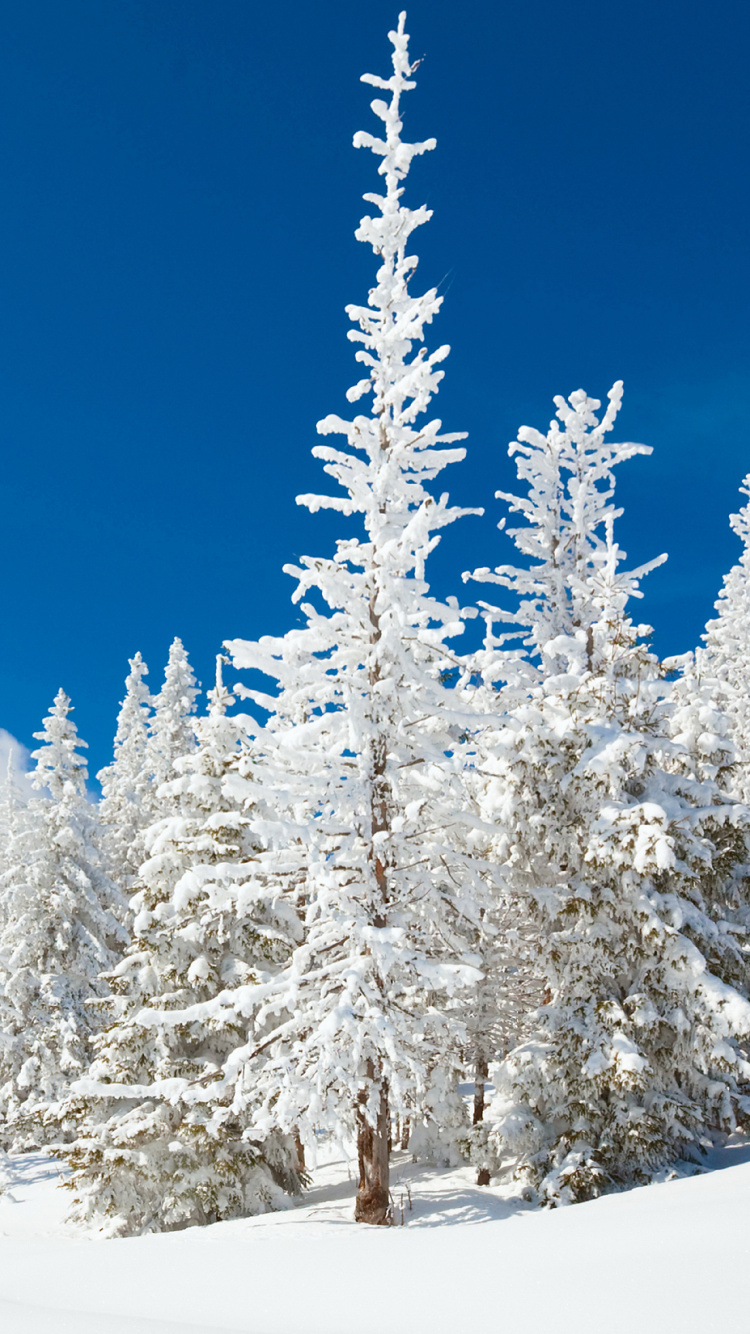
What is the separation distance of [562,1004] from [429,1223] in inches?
163

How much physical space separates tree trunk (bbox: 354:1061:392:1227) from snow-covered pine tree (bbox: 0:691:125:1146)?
14.7m

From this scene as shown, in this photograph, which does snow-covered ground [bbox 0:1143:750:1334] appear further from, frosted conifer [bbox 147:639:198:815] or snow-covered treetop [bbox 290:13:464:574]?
frosted conifer [bbox 147:639:198:815]

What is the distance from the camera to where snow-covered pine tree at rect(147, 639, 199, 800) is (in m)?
41.6

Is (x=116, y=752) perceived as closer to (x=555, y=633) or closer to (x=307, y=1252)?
(x=555, y=633)

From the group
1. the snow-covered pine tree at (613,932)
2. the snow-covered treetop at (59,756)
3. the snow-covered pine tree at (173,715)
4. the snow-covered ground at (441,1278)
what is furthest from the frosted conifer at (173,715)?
the snow-covered ground at (441,1278)

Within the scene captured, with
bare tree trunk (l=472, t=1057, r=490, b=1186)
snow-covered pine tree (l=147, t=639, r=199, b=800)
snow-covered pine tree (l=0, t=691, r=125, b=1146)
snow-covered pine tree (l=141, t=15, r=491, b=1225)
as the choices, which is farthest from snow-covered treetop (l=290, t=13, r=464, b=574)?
snow-covered pine tree (l=147, t=639, r=199, b=800)

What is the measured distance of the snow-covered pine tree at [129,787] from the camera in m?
36.4

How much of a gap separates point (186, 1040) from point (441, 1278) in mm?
12239

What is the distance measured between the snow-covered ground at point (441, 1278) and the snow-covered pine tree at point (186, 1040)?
6979 mm

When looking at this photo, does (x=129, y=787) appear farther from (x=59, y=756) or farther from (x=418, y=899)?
(x=418, y=899)

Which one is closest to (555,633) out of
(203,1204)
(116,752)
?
A: (203,1204)

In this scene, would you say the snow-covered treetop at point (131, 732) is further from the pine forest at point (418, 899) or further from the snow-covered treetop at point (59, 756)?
the pine forest at point (418, 899)

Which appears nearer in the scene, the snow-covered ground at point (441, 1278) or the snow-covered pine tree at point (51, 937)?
the snow-covered ground at point (441, 1278)

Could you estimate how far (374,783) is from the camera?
13.4 metres
